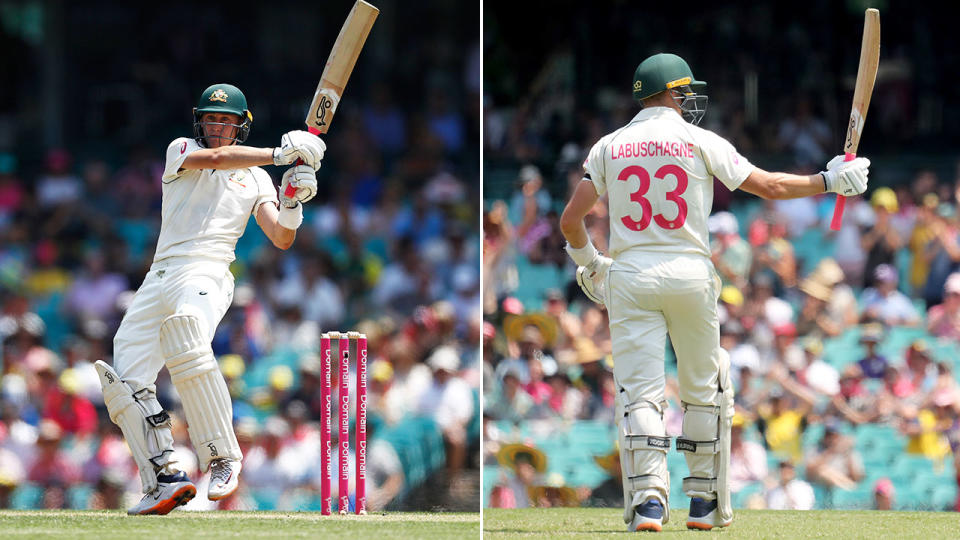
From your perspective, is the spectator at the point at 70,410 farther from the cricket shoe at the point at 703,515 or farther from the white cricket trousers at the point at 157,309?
the cricket shoe at the point at 703,515

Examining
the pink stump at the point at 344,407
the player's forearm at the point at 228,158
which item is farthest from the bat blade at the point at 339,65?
the pink stump at the point at 344,407

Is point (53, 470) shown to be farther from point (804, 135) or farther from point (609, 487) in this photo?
point (804, 135)

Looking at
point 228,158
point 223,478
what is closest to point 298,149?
point 228,158

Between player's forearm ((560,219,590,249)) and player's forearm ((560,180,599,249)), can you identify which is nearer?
player's forearm ((560,180,599,249))

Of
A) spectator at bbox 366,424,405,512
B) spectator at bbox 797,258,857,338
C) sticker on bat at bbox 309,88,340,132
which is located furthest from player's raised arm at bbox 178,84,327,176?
spectator at bbox 797,258,857,338

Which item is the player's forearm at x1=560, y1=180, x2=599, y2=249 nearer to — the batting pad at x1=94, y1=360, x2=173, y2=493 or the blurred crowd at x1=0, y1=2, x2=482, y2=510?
the batting pad at x1=94, y1=360, x2=173, y2=493

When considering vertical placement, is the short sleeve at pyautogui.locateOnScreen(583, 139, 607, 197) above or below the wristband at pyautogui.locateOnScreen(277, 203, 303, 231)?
above

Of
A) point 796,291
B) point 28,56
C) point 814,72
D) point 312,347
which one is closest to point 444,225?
point 312,347
